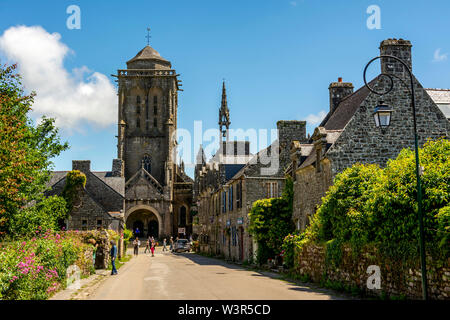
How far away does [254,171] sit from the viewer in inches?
1126

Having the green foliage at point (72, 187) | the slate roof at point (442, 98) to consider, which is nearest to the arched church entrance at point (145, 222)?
the green foliage at point (72, 187)

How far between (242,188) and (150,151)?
4454 cm

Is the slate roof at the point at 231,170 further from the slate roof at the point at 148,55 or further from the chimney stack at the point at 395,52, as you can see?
the slate roof at the point at 148,55

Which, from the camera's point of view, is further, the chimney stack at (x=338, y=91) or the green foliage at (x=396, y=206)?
the chimney stack at (x=338, y=91)

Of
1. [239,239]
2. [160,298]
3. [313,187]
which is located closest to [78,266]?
[160,298]

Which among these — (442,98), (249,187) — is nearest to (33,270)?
(249,187)

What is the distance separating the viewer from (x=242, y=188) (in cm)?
2939

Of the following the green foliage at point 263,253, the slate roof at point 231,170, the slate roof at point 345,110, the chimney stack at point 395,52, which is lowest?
the green foliage at point 263,253

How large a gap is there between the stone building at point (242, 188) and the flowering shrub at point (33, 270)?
579 inches

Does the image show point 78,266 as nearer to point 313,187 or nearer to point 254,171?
point 313,187

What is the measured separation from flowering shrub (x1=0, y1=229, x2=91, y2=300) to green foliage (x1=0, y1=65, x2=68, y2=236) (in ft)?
18.3

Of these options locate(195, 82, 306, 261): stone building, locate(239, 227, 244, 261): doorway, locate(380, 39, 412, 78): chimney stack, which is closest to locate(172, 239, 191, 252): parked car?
locate(195, 82, 306, 261): stone building

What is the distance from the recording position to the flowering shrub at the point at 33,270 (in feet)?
32.2

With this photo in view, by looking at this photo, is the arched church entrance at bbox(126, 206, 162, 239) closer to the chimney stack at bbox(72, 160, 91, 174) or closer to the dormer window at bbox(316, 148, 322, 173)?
the chimney stack at bbox(72, 160, 91, 174)
